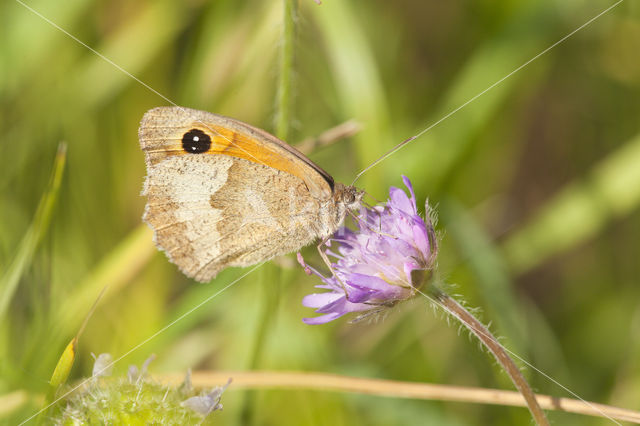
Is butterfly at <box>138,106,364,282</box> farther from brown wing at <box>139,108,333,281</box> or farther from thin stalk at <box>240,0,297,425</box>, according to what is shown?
thin stalk at <box>240,0,297,425</box>

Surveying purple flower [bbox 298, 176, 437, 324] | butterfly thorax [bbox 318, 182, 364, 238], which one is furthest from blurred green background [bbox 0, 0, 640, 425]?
purple flower [bbox 298, 176, 437, 324]

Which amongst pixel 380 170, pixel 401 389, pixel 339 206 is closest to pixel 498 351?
pixel 401 389

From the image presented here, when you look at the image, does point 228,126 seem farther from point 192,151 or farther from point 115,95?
point 115,95

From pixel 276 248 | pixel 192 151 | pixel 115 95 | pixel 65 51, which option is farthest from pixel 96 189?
pixel 276 248

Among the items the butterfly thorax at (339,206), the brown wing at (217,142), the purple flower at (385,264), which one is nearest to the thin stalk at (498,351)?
the purple flower at (385,264)

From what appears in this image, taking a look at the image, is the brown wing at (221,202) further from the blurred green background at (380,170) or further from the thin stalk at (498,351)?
the thin stalk at (498,351)
